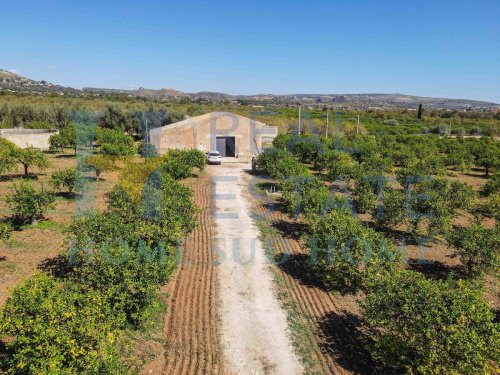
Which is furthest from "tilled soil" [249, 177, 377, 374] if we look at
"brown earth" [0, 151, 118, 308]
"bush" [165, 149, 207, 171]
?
"bush" [165, 149, 207, 171]

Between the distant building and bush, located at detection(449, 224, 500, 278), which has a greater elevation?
the distant building

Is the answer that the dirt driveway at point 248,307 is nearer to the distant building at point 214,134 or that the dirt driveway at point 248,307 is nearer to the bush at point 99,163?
the bush at point 99,163

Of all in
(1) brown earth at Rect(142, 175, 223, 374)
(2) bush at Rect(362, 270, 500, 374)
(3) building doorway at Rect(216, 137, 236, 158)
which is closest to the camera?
(2) bush at Rect(362, 270, 500, 374)

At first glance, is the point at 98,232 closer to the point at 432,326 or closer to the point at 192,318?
the point at 192,318

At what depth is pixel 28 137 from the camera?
38.6 meters

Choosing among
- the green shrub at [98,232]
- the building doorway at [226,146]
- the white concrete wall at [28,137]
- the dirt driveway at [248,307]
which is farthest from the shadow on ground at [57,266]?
the building doorway at [226,146]

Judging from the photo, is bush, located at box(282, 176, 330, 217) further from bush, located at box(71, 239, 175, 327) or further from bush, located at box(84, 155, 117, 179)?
bush, located at box(84, 155, 117, 179)

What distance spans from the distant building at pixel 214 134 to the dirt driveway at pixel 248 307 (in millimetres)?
20651

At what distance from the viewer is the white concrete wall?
36812 mm

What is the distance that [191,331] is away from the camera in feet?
35.0

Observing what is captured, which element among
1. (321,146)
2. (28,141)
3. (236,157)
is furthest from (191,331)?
(28,141)

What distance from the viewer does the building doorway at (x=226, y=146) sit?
42.1 meters

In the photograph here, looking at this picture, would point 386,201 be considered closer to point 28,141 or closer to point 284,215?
point 284,215

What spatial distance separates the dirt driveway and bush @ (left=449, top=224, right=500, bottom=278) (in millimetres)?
7455
